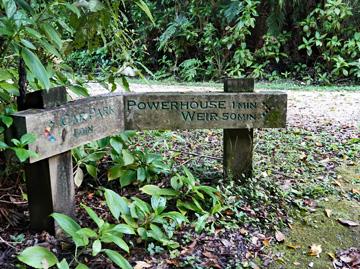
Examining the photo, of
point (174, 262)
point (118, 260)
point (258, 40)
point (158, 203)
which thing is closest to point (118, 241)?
point (118, 260)

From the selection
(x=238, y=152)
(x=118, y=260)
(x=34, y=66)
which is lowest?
(x=118, y=260)

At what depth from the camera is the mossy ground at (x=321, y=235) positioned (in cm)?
244

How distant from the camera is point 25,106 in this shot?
2373mm

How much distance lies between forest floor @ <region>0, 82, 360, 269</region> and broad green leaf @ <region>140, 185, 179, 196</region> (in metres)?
0.23

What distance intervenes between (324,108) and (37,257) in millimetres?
4828

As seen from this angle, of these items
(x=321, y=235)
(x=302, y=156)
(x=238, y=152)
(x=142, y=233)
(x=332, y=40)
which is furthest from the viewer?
(x=332, y=40)

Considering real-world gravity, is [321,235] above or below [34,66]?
below

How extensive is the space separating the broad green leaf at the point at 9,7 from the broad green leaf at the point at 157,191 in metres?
1.22

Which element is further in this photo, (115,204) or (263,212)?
(263,212)

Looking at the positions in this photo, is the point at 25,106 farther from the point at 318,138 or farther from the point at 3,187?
the point at 318,138

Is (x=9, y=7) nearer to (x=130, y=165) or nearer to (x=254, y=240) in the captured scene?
(x=130, y=165)

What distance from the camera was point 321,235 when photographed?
105 inches

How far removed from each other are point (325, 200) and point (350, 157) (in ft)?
3.07

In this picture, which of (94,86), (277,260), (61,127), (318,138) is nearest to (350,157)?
(318,138)
